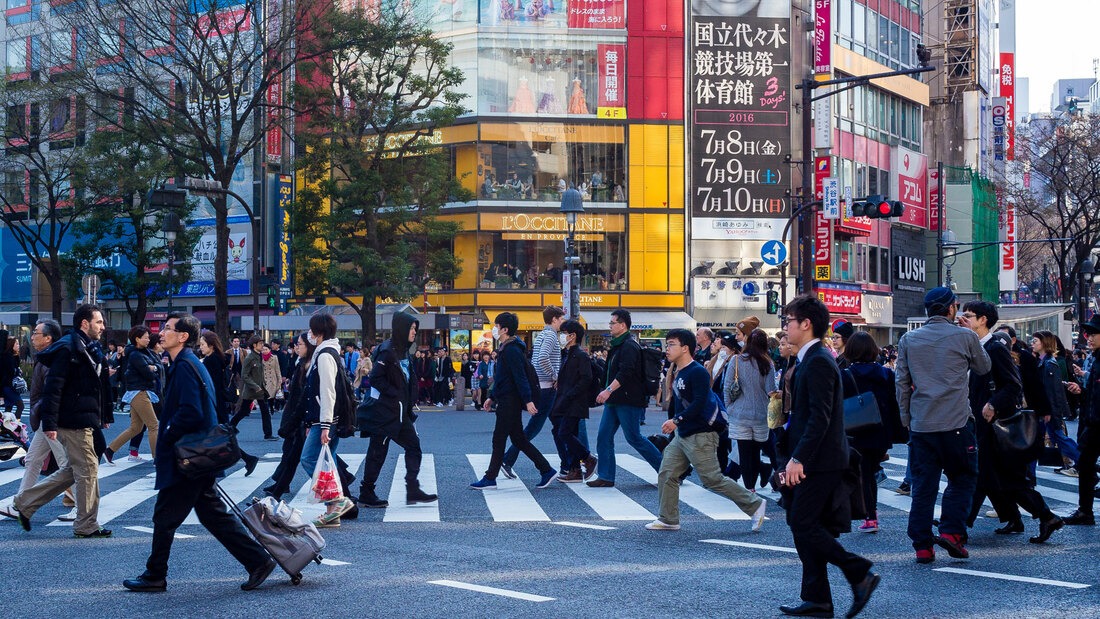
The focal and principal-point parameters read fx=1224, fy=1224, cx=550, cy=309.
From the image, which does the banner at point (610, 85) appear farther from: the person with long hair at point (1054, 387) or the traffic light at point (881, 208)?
the person with long hair at point (1054, 387)

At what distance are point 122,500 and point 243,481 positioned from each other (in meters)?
1.70

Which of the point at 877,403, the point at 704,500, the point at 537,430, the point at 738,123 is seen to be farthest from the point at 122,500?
the point at 738,123

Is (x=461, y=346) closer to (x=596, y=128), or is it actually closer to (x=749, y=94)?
(x=596, y=128)

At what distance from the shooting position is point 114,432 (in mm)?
20484

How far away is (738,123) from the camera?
44.6 metres

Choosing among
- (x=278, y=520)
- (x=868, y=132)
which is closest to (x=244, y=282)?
(x=868, y=132)

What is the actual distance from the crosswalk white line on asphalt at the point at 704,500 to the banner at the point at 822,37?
1351 inches

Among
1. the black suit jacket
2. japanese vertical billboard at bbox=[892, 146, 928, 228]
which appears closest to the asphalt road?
the black suit jacket

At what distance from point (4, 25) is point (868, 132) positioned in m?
41.8

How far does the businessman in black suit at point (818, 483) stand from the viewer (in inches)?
237

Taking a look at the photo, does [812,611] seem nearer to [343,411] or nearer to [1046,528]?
[1046,528]

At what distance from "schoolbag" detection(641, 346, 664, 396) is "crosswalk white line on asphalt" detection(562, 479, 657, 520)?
1.06 meters

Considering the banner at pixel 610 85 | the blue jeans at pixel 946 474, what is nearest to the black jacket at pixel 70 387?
the blue jeans at pixel 946 474

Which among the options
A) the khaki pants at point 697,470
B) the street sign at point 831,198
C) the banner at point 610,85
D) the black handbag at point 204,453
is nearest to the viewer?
the black handbag at point 204,453
